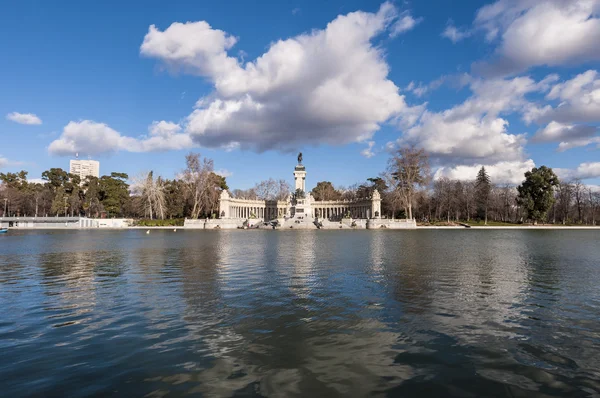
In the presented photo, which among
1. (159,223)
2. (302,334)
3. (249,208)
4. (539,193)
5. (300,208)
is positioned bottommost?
(302,334)

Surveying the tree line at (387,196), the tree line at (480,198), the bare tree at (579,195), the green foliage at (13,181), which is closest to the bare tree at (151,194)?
the tree line at (387,196)

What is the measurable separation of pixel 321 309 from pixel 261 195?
124325 mm

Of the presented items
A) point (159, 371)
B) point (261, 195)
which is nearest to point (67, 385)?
point (159, 371)

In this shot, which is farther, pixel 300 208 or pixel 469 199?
pixel 469 199

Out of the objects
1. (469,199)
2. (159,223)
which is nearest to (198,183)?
(159,223)

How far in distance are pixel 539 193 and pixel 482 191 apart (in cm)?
1675

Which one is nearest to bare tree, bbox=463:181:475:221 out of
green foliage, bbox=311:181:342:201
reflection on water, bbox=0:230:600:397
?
green foliage, bbox=311:181:342:201

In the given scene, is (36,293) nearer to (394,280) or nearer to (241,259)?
(241,259)

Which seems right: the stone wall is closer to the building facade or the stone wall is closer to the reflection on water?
the building facade

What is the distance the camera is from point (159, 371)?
6395mm

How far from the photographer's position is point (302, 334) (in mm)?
8445

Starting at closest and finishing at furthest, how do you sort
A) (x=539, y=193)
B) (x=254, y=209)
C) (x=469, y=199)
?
(x=539, y=193)
(x=469, y=199)
(x=254, y=209)

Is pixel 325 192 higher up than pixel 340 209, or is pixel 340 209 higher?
pixel 325 192

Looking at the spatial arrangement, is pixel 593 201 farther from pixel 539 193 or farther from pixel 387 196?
pixel 387 196
